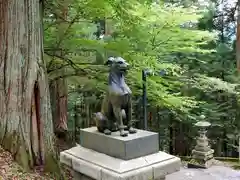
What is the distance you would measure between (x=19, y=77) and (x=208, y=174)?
404cm

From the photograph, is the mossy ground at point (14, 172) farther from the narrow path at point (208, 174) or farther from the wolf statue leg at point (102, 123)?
Result: the narrow path at point (208, 174)

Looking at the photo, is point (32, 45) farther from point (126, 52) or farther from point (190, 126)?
point (190, 126)

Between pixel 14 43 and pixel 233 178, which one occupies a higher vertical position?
pixel 14 43

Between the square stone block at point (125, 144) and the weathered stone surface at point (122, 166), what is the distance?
4cm

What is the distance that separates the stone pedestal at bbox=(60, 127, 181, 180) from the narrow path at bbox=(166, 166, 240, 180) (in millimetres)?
3115

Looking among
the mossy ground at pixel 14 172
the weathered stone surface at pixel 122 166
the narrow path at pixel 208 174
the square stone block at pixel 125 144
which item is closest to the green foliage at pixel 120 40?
the narrow path at pixel 208 174

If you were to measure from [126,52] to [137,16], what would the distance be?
540mm

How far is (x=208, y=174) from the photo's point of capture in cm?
586

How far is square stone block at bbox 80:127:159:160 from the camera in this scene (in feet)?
7.97

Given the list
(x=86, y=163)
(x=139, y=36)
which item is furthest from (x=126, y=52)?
(x=86, y=163)

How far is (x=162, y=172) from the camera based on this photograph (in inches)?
98.7

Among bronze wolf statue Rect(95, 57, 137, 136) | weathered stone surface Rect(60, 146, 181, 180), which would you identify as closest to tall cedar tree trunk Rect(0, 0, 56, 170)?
weathered stone surface Rect(60, 146, 181, 180)

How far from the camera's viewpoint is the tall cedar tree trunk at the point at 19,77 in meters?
3.64

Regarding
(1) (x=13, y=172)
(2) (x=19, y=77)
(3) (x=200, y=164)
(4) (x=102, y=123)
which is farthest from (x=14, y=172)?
(3) (x=200, y=164)
